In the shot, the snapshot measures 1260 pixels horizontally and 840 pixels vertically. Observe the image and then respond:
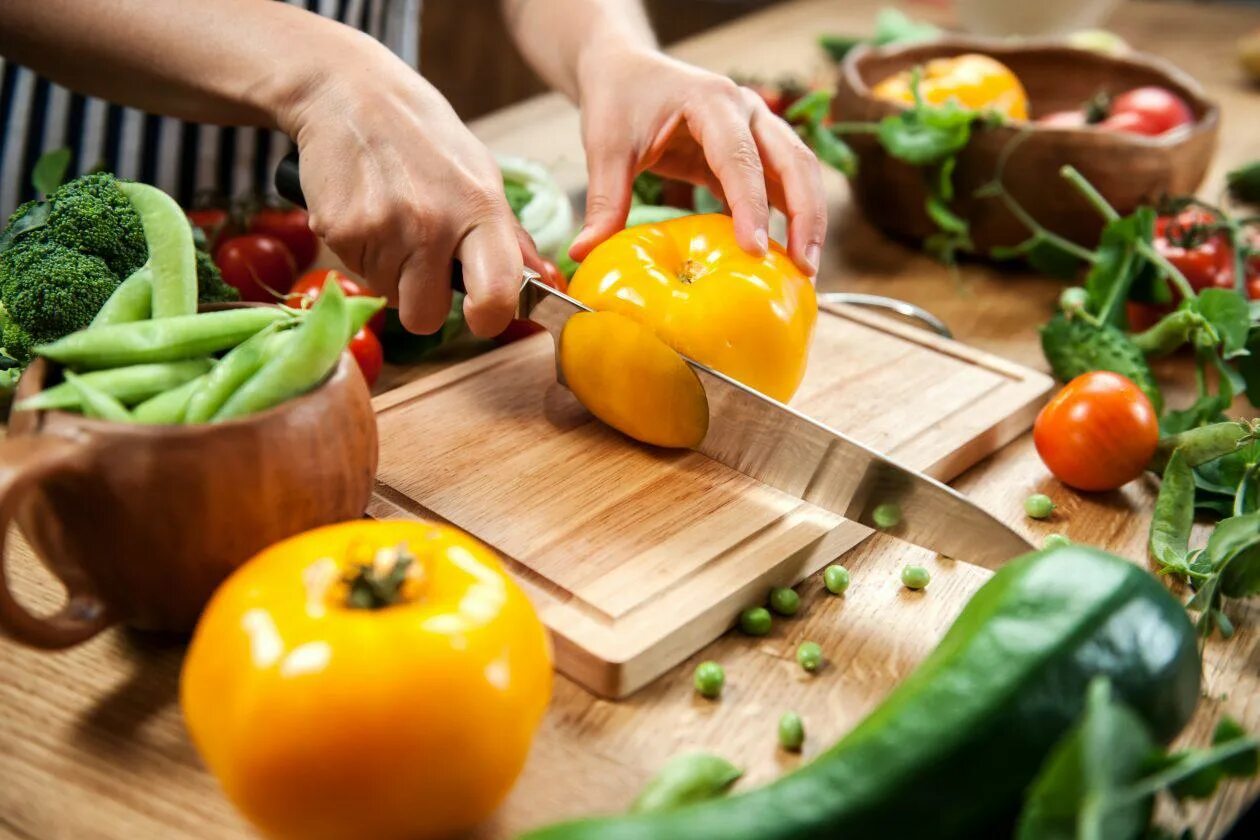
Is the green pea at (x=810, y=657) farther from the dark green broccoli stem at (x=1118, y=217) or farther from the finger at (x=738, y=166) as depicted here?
the dark green broccoli stem at (x=1118, y=217)

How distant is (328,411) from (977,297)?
4.00 feet

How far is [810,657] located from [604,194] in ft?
2.24

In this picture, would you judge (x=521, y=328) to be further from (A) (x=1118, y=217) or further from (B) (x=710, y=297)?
(A) (x=1118, y=217)

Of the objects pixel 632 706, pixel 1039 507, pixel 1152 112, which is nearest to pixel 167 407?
pixel 632 706

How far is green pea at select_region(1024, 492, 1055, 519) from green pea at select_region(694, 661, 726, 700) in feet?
1.52

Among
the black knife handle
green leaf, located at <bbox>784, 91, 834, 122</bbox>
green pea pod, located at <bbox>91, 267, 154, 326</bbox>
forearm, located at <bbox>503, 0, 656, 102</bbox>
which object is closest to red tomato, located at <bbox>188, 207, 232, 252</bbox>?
the black knife handle

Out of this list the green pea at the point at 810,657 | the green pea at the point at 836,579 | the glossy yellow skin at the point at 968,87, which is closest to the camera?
the green pea at the point at 810,657

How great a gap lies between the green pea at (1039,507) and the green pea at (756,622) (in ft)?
1.21

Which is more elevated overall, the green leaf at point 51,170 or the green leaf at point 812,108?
the green leaf at point 812,108

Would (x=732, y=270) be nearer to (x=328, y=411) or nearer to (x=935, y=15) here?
(x=328, y=411)

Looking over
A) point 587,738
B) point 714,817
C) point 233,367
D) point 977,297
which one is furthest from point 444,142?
point 977,297

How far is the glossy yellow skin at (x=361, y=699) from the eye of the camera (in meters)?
0.74

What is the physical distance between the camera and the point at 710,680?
1.00 m

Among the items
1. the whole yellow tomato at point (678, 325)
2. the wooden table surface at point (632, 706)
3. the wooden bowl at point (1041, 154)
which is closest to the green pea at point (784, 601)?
the wooden table surface at point (632, 706)
